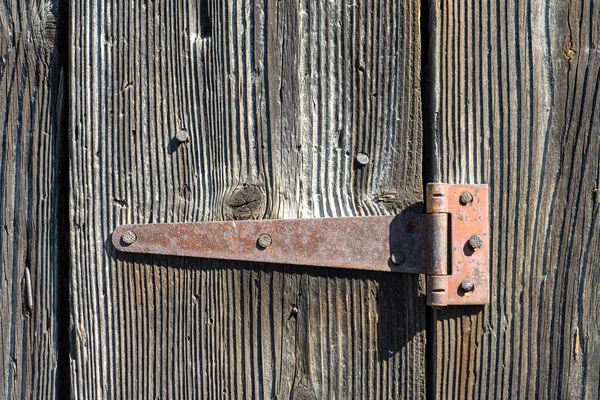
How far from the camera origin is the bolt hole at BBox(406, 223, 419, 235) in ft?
3.25

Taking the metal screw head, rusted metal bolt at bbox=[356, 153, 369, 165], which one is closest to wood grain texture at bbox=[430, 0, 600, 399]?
rusted metal bolt at bbox=[356, 153, 369, 165]

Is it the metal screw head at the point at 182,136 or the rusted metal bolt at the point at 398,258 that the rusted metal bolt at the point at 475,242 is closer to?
the rusted metal bolt at the point at 398,258

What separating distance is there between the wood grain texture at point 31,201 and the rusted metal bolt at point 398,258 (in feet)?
1.89

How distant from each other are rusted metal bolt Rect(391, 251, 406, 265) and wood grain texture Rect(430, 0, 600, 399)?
108 millimetres

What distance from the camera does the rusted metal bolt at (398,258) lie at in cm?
99

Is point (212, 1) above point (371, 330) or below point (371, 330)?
above

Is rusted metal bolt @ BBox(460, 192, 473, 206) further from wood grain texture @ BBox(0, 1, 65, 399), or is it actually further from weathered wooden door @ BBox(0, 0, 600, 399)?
wood grain texture @ BBox(0, 1, 65, 399)

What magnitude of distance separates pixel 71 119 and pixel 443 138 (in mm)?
618

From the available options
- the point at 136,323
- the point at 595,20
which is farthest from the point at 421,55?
the point at 136,323

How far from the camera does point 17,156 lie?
114 cm

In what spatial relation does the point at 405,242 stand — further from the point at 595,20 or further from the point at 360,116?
the point at 595,20

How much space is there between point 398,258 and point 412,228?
0.05m


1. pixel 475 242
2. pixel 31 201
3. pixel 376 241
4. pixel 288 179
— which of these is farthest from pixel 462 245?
pixel 31 201

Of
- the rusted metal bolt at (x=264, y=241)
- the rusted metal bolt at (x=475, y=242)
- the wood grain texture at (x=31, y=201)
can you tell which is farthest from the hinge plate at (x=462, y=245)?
the wood grain texture at (x=31, y=201)
